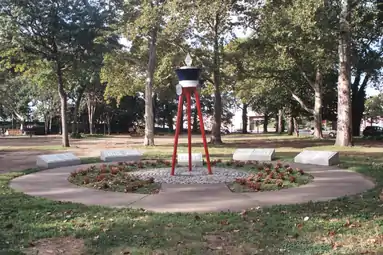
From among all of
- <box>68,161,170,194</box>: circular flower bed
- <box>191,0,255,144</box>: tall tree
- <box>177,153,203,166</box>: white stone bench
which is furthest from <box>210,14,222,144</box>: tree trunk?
<box>68,161,170,194</box>: circular flower bed

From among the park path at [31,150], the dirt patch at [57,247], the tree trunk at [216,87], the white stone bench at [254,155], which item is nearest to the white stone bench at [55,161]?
the park path at [31,150]

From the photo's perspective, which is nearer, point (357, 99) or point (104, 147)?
point (104, 147)

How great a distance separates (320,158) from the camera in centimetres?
1207

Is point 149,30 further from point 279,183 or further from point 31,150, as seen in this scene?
point 279,183

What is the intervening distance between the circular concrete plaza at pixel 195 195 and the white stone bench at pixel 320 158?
2264 millimetres

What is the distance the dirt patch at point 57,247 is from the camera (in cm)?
441

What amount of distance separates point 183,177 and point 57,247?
5.24 metres

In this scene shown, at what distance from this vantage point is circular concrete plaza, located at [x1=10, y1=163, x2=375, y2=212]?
6664 mm

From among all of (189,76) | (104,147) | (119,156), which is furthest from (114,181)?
(104,147)

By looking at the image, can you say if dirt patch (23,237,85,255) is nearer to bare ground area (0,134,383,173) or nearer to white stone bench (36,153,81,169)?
bare ground area (0,134,383,173)

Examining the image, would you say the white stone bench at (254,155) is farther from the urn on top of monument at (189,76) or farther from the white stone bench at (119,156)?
the urn on top of monument at (189,76)

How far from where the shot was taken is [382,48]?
30.7m

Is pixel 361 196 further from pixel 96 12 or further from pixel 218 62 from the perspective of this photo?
pixel 96 12

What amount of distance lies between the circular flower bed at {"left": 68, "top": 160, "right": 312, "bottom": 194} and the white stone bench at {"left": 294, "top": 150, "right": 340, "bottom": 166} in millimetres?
1666
